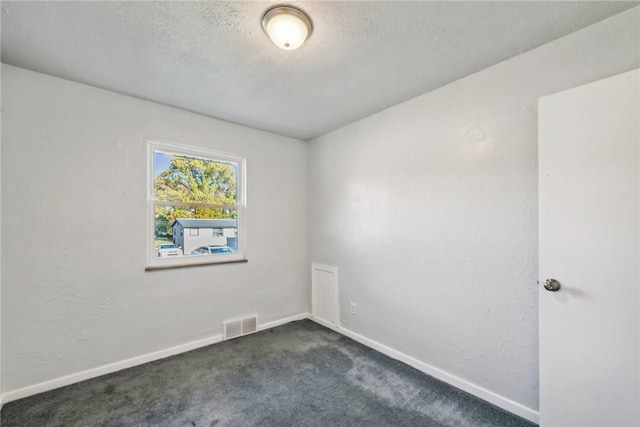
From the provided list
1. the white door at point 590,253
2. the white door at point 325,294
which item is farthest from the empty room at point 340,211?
the white door at point 325,294

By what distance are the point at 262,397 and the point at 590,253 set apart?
2.27m

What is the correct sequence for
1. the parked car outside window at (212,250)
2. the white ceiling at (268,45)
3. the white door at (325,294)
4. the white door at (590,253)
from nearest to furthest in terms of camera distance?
the white door at (590,253) < the white ceiling at (268,45) < the parked car outside window at (212,250) < the white door at (325,294)

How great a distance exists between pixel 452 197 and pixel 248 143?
89.8 inches

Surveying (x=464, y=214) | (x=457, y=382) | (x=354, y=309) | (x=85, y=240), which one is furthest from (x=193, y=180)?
(x=457, y=382)

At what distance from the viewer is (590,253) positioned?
143 cm

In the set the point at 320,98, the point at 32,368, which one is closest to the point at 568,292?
the point at 320,98

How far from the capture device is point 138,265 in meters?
2.46

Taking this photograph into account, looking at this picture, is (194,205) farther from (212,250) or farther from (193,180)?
(212,250)

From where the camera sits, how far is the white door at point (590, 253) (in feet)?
4.36

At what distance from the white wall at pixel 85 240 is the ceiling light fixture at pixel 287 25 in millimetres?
1658

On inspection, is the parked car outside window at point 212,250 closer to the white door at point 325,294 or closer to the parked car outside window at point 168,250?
the parked car outside window at point 168,250

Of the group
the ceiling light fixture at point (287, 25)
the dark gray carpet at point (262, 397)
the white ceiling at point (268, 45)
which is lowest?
the dark gray carpet at point (262, 397)

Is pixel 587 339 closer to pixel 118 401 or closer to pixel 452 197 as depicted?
pixel 452 197

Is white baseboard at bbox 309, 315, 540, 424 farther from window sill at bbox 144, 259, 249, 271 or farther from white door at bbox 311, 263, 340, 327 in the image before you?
window sill at bbox 144, 259, 249, 271
